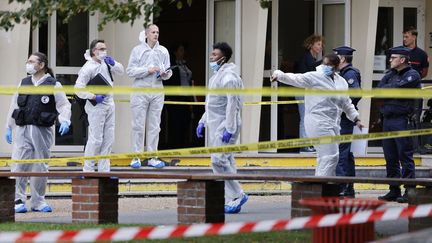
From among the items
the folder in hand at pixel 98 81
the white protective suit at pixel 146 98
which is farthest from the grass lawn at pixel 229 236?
the white protective suit at pixel 146 98

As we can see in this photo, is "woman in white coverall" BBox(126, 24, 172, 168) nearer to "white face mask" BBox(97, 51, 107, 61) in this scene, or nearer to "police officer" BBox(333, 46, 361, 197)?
"white face mask" BBox(97, 51, 107, 61)

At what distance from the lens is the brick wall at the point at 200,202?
508 inches

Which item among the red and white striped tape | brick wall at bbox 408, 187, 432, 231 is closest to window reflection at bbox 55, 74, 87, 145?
brick wall at bbox 408, 187, 432, 231

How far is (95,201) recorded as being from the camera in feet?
43.4

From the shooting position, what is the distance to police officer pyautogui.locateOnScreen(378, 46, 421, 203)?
49.2ft

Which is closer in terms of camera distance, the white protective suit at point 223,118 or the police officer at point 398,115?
the white protective suit at point 223,118

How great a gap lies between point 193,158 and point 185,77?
1970 mm

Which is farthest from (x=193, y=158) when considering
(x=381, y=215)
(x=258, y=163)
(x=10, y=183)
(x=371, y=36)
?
(x=381, y=215)

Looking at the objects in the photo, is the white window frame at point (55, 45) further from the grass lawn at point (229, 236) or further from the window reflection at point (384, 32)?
the grass lawn at point (229, 236)

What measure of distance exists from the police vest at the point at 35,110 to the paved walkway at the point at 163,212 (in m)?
1.10

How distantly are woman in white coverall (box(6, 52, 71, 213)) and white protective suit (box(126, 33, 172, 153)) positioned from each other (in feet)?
9.85

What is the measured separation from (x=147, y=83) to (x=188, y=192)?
5.15m

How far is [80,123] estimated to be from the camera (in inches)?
774

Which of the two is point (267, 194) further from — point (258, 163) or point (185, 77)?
point (185, 77)
